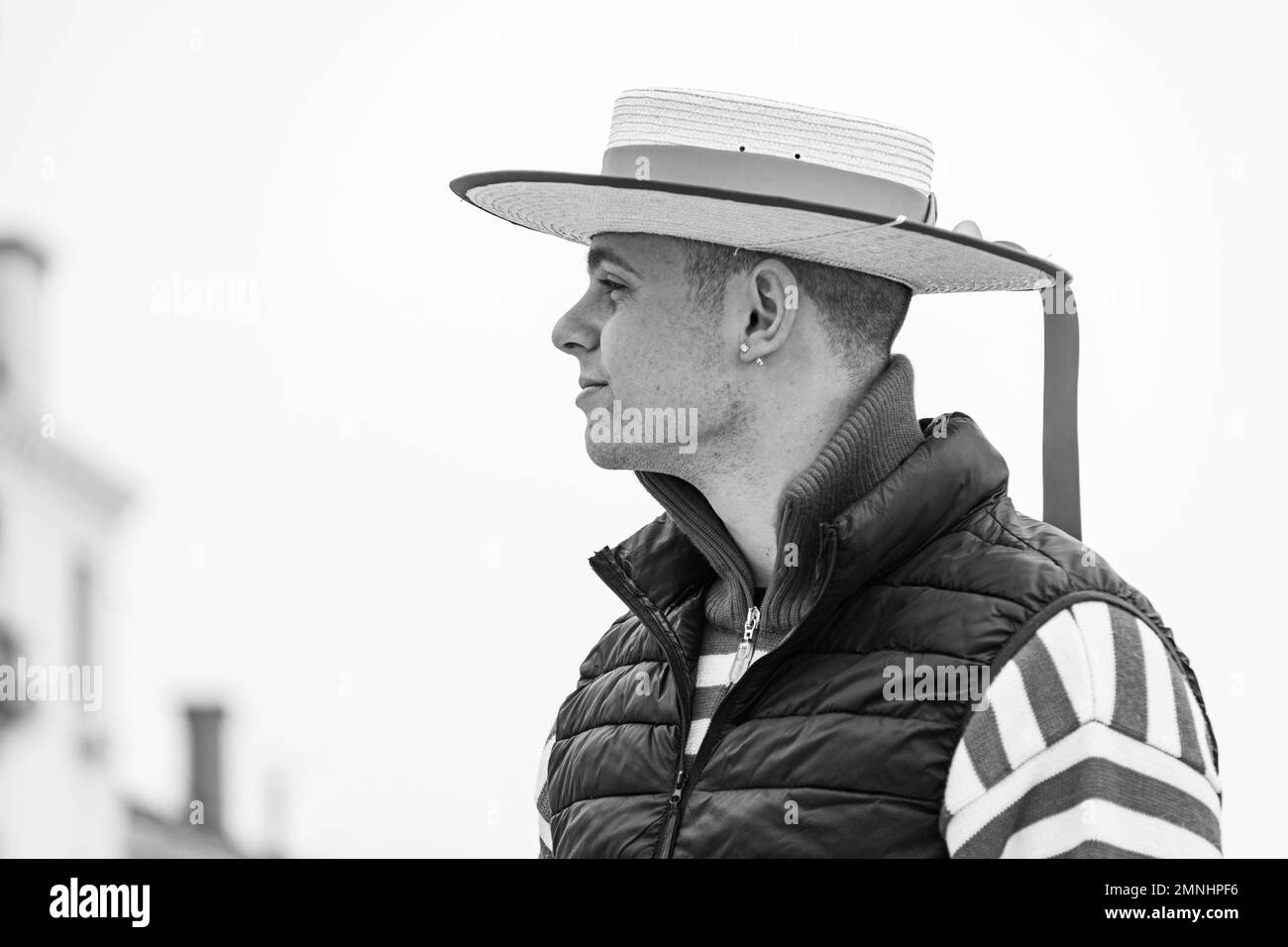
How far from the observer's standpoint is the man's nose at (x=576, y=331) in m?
3.03

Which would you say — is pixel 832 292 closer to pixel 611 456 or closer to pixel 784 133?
pixel 784 133

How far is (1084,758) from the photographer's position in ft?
8.05

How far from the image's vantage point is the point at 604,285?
307cm

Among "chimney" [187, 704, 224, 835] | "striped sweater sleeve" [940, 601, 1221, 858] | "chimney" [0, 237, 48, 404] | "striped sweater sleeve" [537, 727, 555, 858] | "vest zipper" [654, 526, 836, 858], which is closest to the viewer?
"striped sweater sleeve" [940, 601, 1221, 858]

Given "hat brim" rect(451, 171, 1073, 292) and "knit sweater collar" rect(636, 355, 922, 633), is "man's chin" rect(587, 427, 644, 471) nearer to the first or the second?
"knit sweater collar" rect(636, 355, 922, 633)

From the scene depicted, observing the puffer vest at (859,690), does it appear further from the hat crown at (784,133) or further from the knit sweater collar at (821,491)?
the hat crown at (784,133)

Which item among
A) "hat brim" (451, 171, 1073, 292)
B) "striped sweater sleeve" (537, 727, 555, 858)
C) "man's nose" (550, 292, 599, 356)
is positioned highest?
"hat brim" (451, 171, 1073, 292)

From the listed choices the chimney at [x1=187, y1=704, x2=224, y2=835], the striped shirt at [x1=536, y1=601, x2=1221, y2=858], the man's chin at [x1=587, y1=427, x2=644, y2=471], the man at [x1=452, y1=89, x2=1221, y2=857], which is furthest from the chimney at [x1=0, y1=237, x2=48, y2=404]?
the striped shirt at [x1=536, y1=601, x2=1221, y2=858]

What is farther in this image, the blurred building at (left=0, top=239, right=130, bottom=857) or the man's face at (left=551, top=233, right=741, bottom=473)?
the blurred building at (left=0, top=239, right=130, bottom=857)

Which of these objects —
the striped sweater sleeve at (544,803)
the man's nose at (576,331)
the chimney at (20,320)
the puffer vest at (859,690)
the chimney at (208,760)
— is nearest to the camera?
the puffer vest at (859,690)

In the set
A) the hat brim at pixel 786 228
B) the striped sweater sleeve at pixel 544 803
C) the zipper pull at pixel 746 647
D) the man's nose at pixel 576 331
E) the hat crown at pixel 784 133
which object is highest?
the hat crown at pixel 784 133

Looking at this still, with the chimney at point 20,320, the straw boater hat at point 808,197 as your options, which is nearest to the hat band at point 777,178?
the straw boater hat at point 808,197

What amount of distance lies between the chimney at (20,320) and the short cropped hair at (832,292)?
15915 millimetres

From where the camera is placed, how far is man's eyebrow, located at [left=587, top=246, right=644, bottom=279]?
3037 millimetres
